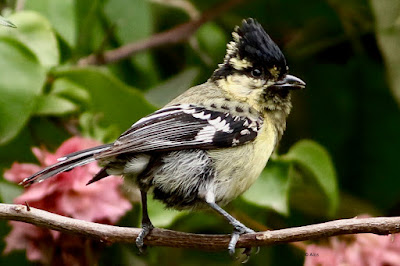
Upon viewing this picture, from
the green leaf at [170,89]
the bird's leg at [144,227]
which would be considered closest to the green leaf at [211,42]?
the green leaf at [170,89]

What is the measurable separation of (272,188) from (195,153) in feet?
1.25

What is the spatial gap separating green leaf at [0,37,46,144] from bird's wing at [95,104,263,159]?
0.46m

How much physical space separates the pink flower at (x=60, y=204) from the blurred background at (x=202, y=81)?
2 cm

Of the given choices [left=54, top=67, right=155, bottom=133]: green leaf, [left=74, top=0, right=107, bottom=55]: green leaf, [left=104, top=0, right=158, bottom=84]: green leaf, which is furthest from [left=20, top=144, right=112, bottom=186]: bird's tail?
[left=104, top=0, right=158, bottom=84]: green leaf

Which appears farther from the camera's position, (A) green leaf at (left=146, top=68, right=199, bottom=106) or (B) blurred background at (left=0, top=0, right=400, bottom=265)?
(A) green leaf at (left=146, top=68, right=199, bottom=106)

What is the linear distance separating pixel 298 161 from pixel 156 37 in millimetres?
809

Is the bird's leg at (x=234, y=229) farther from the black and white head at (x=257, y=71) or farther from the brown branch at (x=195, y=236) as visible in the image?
the black and white head at (x=257, y=71)

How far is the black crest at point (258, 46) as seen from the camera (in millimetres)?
2266

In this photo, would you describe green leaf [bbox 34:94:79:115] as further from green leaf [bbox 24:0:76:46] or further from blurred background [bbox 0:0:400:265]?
green leaf [bbox 24:0:76:46]

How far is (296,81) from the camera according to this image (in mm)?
2297

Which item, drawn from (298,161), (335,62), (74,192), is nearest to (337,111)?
(335,62)

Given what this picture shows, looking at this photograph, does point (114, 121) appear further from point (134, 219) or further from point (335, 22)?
point (335, 22)

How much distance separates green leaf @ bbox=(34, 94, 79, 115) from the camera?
2.55 metres

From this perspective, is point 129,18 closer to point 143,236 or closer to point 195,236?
point 143,236
